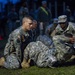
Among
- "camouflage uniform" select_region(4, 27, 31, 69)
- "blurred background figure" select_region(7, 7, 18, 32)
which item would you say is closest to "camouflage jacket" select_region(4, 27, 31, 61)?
"camouflage uniform" select_region(4, 27, 31, 69)

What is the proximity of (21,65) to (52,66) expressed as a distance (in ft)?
2.81

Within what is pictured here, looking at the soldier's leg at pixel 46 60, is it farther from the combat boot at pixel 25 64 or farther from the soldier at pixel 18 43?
the soldier at pixel 18 43

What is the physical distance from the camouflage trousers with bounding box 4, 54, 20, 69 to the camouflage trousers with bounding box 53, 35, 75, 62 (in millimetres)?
1101

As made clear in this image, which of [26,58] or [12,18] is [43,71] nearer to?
[26,58]

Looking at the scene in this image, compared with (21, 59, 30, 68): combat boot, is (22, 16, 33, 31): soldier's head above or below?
above

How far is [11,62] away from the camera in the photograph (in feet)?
30.3

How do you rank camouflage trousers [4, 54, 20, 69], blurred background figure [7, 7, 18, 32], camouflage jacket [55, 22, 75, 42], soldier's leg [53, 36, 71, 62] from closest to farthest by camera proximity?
soldier's leg [53, 36, 71, 62], camouflage trousers [4, 54, 20, 69], camouflage jacket [55, 22, 75, 42], blurred background figure [7, 7, 18, 32]

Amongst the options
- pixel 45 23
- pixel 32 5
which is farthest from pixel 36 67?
pixel 32 5

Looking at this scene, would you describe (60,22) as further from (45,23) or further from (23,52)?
(45,23)

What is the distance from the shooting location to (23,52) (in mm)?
9430

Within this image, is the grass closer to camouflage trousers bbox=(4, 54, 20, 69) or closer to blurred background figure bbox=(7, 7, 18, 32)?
camouflage trousers bbox=(4, 54, 20, 69)

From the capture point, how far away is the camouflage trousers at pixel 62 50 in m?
9.09

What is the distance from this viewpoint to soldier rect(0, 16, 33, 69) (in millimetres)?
9258

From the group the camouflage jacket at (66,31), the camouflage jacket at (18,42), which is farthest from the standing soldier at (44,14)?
the camouflage jacket at (18,42)
